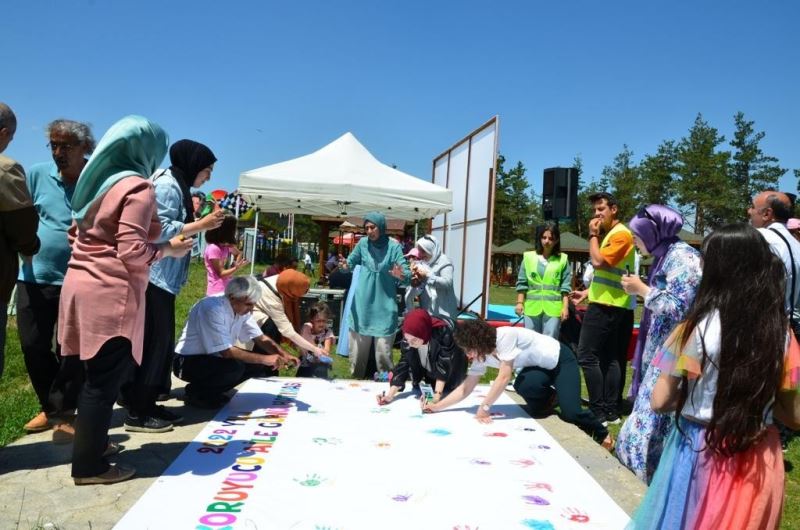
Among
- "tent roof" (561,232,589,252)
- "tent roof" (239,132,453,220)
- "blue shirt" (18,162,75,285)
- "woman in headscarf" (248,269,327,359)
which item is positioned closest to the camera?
"blue shirt" (18,162,75,285)

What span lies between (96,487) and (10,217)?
1.13 m

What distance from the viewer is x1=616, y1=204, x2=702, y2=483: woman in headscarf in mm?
2572

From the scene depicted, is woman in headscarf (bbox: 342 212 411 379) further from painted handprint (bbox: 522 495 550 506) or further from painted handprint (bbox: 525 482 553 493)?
Answer: painted handprint (bbox: 522 495 550 506)

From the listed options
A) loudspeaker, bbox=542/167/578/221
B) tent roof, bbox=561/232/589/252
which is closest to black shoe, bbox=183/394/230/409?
loudspeaker, bbox=542/167/578/221

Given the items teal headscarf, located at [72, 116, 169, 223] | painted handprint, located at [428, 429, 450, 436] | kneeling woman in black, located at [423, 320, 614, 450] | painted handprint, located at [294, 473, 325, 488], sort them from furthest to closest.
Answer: kneeling woman in black, located at [423, 320, 614, 450] < painted handprint, located at [428, 429, 450, 436] < painted handprint, located at [294, 473, 325, 488] < teal headscarf, located at [72, 116, 169, 223]

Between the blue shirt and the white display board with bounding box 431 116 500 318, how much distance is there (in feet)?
15.2

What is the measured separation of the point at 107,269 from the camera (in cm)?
→ 228

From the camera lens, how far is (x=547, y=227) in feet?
17.3

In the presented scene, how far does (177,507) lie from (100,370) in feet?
1.95

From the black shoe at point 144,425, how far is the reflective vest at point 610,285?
2.70 m

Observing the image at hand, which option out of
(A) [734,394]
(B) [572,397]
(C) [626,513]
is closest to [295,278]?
(B) [572,397]

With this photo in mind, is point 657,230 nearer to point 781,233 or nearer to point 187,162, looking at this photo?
point 781,233

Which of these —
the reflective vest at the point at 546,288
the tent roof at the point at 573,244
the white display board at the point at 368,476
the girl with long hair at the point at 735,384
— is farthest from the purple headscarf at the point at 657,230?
the tent roof at the point at 573,244

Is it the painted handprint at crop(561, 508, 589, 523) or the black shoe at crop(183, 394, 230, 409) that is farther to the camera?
the black shoe at crop(183, 394, 230, 409)
